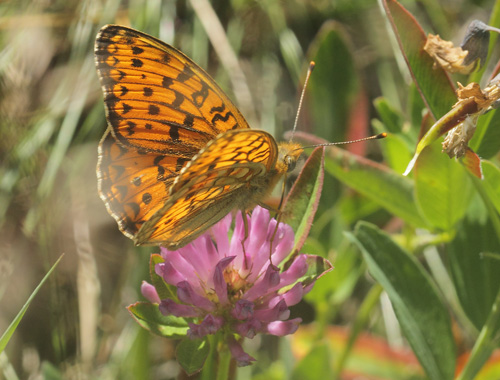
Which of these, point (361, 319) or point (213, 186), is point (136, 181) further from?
point (361, 319)

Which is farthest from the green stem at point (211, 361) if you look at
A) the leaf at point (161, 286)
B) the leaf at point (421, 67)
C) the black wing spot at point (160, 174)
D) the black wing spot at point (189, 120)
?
the leaf at point (421, 67)

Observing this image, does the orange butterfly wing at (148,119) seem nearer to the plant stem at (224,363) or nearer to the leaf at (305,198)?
the leaf at (305,198)

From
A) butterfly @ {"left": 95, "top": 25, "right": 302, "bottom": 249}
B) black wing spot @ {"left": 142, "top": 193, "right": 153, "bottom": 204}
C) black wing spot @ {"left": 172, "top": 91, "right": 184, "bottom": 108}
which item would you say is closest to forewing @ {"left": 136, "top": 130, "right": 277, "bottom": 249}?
butterfly @ {"left": 95, "top": 25, "right": 302, "bottom": 249}

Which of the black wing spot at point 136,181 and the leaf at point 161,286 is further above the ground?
the black wing spot at point 136,181

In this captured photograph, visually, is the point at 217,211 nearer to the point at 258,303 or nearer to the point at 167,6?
the point at 258,303

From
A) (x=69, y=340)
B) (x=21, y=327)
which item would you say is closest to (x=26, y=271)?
(x=21, y=327)

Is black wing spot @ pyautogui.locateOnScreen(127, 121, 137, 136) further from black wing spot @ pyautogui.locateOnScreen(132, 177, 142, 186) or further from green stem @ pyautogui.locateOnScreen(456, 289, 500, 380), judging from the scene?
green stem @ pyautogui.locateOnScreen(456, 289, 500, 380)

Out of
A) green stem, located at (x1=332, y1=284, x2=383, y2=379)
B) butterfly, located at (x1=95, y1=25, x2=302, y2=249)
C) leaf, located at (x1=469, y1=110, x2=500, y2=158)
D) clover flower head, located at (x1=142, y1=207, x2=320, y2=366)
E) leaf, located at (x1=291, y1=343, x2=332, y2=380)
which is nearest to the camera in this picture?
clover flower head, located at (x1=142, y1=207, x2=320, y2=366)
